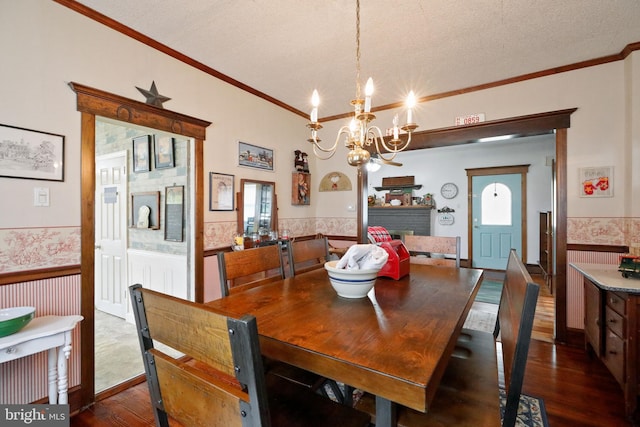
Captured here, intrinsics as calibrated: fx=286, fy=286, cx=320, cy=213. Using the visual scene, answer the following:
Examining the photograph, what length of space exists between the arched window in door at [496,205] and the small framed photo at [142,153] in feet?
20.1

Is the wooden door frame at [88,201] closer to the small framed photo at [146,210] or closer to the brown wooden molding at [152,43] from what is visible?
the brown wooden molding at [152,43]

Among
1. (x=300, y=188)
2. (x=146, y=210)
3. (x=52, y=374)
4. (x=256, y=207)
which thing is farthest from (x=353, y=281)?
(x=146, y=210)

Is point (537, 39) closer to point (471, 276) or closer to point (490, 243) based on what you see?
point (471, 276)

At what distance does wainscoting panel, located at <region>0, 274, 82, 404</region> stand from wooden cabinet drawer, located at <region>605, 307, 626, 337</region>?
3.43 m

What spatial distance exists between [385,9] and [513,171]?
5.27 m

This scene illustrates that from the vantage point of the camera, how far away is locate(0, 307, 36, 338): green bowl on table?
1.39m

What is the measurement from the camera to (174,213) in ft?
9.29

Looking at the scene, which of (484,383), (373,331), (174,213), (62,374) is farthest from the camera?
(174,213)

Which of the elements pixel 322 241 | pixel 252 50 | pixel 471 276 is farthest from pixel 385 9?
pixel 471 276

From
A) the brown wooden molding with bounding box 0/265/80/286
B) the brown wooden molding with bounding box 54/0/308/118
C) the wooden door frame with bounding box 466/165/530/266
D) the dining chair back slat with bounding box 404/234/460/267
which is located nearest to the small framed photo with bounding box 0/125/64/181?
the brown wooden molding with bounding box 0/265/80/286

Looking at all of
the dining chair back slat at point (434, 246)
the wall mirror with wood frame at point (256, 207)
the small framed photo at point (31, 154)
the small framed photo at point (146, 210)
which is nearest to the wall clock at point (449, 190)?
the dining chair back slat at point (434, 246)

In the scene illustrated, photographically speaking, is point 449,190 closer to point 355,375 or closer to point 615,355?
point 615,355

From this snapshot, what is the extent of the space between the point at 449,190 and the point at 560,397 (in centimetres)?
500

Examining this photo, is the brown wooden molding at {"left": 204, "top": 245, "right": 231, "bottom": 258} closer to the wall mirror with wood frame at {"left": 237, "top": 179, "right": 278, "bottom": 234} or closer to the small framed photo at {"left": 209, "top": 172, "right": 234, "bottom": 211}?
the wall mirror with wood frame at {"left": 237, "top": 179, "right": 278, "bottom": 234}
